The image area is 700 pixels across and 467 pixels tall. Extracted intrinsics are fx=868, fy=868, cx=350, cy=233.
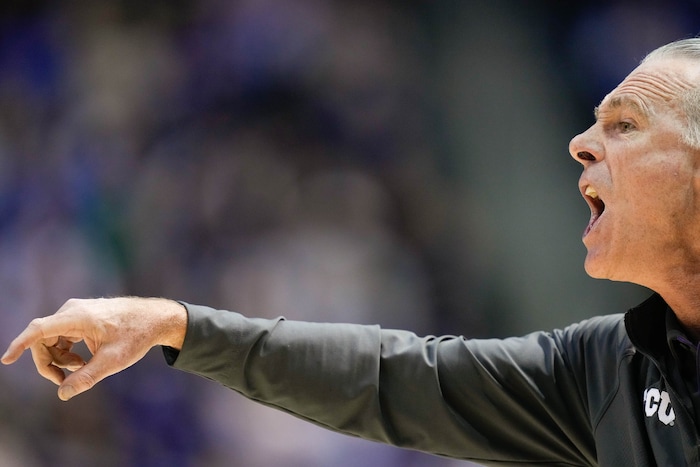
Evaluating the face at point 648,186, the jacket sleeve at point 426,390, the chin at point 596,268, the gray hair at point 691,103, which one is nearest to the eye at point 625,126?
the face at point 648,186

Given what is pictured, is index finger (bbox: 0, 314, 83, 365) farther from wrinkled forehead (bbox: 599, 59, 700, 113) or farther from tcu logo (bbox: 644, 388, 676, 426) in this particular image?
wrinkled forehead (bbox: 599, 59, 700, 113)

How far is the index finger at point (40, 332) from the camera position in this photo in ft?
5.67

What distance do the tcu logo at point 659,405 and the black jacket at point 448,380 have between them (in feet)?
0.13

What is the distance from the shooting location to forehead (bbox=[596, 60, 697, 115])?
2.05 meters

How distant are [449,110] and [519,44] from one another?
472 mm

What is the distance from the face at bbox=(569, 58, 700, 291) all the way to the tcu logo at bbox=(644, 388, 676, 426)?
0.86 ft

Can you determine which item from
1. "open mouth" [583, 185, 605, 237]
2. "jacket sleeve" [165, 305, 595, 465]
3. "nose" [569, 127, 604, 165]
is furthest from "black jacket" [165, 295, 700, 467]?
"nose" [569, 127, 604, 165]

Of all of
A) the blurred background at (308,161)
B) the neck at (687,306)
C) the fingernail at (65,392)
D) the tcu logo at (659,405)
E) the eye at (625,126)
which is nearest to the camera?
the fingernail at (65,392)

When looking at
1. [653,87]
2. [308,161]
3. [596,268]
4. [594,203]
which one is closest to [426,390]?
[596,268]

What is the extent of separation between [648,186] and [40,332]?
137cm

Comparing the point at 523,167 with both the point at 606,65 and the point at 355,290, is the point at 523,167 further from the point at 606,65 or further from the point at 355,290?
the point at 355,290

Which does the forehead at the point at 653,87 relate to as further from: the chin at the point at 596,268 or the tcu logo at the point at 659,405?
the tcu logo at the point at 659,405

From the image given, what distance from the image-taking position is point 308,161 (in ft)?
14.3

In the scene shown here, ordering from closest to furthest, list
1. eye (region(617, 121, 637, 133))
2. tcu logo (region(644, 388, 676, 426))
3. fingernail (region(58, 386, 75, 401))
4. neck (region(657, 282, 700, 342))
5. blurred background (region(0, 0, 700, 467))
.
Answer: fingernail (region(58, 386, 75, 401)) < tcu logo (region(644, 388, 676, 426)) < neck (region(657, 282, 700, 342)) < eye (region(617, 121, 637, 133)) < blurred background (region(0, 0, 700, 467))
